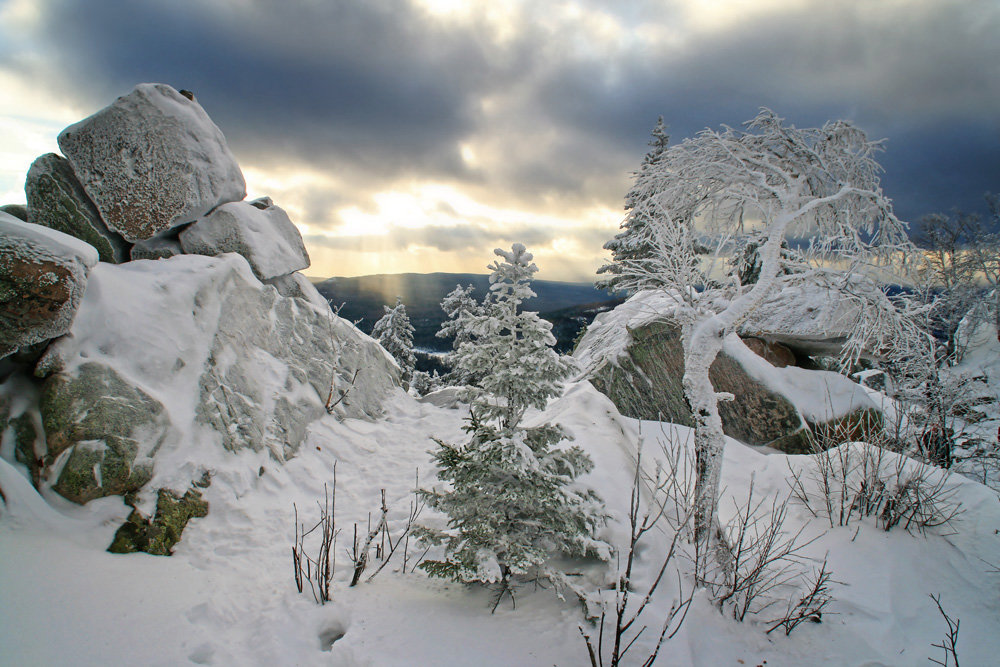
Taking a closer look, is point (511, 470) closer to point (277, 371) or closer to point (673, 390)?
point (277, 371)

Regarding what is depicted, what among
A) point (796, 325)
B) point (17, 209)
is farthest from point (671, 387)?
point (17, 209)

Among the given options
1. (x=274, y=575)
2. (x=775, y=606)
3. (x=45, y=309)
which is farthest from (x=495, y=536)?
(x=45, y=309)

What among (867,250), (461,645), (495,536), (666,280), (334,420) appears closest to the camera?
(461,645)

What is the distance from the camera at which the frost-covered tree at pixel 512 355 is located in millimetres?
3820

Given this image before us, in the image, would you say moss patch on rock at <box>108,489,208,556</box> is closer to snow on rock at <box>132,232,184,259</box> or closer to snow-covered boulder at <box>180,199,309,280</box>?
snow on rock at <box>132,232,184,259</box>

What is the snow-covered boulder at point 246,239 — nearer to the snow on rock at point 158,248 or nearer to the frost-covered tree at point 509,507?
the snow on rock at point 158,248

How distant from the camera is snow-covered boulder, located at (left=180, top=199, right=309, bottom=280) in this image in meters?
8.22

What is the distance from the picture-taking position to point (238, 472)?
5.62m

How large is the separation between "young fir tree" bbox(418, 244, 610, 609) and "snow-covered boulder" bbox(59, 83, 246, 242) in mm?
6939

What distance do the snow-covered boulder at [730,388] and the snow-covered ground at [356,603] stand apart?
3.14 metres

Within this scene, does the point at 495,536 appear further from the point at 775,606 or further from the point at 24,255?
the point at 24,255

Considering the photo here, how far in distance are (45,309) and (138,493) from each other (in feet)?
7.21

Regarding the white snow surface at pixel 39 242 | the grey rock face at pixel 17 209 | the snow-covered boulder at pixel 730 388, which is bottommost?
the snow-covered boulder at pixel 730 388

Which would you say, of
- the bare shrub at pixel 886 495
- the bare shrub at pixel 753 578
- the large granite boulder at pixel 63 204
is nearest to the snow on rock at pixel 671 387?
the bare shrub at pixel 886 495
